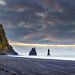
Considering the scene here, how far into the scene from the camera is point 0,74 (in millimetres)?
35688
